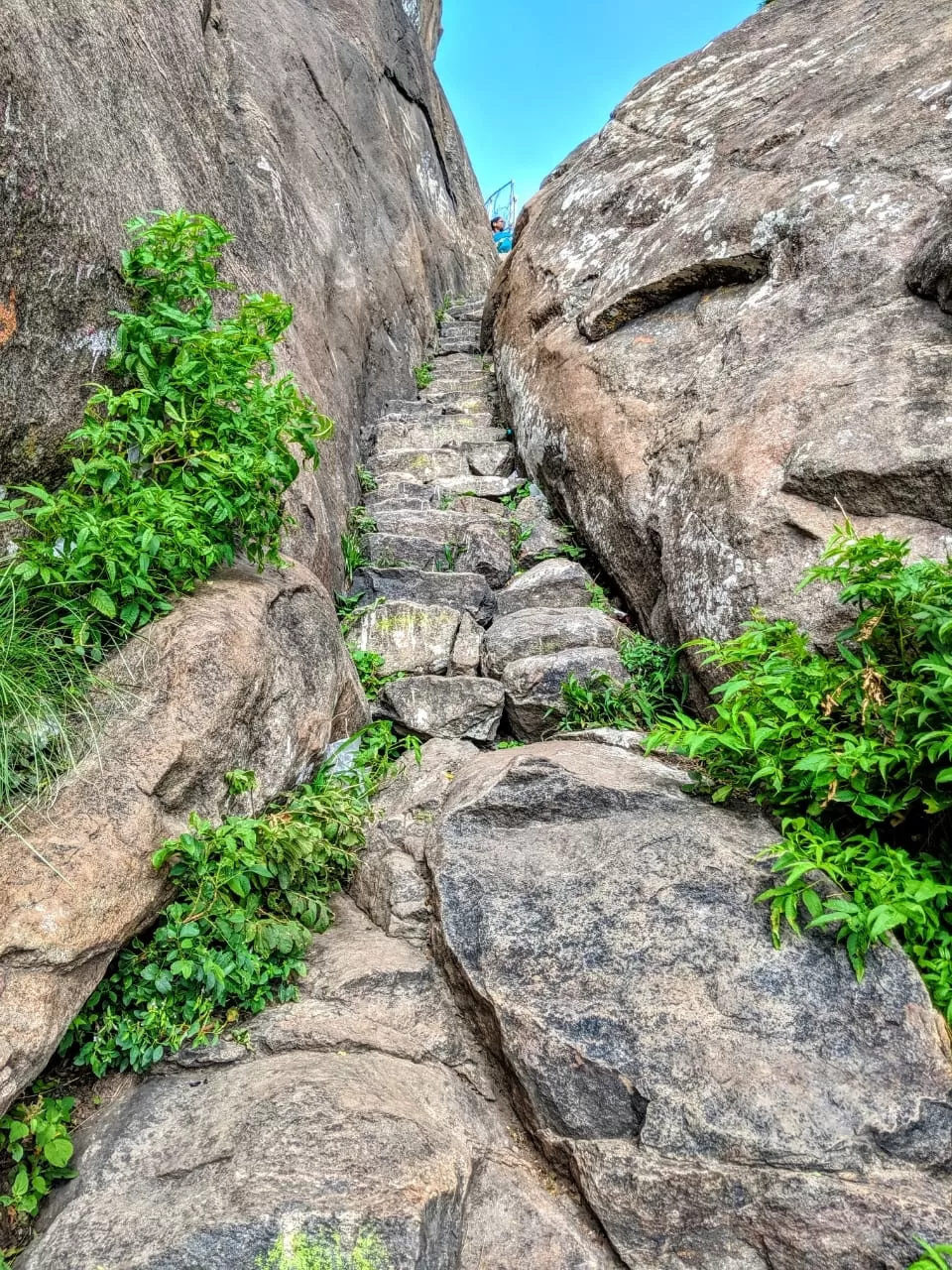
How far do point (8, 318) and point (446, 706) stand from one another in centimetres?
250

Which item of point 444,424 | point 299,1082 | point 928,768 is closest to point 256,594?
point 299,1082

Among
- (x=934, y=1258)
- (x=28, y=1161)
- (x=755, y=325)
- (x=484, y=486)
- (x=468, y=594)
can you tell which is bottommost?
(x=934, y=1258)

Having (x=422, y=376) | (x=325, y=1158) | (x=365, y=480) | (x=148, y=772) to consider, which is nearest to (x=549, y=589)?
(x=365, y=480)

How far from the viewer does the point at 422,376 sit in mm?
8867

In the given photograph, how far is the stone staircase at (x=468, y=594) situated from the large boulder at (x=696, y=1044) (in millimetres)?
1328

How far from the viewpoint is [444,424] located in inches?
284

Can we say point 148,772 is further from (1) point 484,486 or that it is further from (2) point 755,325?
(1) point 484,486

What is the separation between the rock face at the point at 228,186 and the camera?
2.73m

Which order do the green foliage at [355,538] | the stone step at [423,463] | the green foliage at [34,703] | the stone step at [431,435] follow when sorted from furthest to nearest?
the stone step at [431,435]
the stone step at [423,463]
the green foliage at [355,538]
the green foliage at [34,703]

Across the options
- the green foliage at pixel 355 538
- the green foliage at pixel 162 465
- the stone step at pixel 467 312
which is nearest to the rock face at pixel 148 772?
the green foliage at pixel 162 465

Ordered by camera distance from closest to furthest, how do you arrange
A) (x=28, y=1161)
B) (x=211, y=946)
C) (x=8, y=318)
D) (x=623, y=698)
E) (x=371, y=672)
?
(x=28, y=1161) < (x=211, y=946) < (x=8, y=318) < (x=623, y=698) < (x=371, y=672)

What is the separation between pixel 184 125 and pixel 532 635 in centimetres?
350

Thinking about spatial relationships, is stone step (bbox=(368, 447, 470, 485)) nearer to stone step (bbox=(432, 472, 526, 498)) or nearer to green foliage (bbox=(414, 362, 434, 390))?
stone step (bbox=(432, 472, 526, 498))

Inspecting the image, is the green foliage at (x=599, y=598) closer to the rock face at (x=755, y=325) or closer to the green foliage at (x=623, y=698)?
the rock face at (x=755, y=325)
